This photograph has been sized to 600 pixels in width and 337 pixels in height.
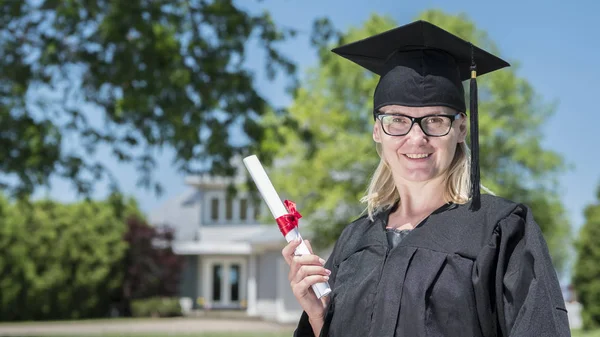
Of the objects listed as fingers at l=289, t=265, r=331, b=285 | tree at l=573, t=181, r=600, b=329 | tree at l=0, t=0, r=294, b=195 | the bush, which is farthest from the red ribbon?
the bush

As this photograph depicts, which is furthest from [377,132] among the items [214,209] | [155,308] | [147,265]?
[214,209]

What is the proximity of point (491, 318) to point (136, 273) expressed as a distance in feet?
105

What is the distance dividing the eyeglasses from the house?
3060 centimetres

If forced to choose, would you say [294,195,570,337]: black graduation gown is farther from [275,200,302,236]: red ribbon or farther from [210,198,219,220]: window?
[210,198,219,220]: window

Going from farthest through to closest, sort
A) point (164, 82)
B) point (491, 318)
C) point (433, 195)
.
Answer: point (164, 82)
point (433, 195)
point (491, 318)

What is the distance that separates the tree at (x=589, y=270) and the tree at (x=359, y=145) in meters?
5.17

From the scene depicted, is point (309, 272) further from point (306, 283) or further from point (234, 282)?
point (234, 282)

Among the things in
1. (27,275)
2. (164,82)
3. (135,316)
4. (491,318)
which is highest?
(164,82)

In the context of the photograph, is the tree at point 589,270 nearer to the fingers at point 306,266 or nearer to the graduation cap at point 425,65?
the graduation cap at point 425,65

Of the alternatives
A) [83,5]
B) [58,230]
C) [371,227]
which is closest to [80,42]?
[83,5]

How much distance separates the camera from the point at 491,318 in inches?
92.8

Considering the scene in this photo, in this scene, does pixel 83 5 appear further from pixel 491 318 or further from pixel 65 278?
pixel 65 278

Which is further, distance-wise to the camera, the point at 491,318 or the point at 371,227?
the point at 371,227

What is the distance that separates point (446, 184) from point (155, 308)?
30.8m
